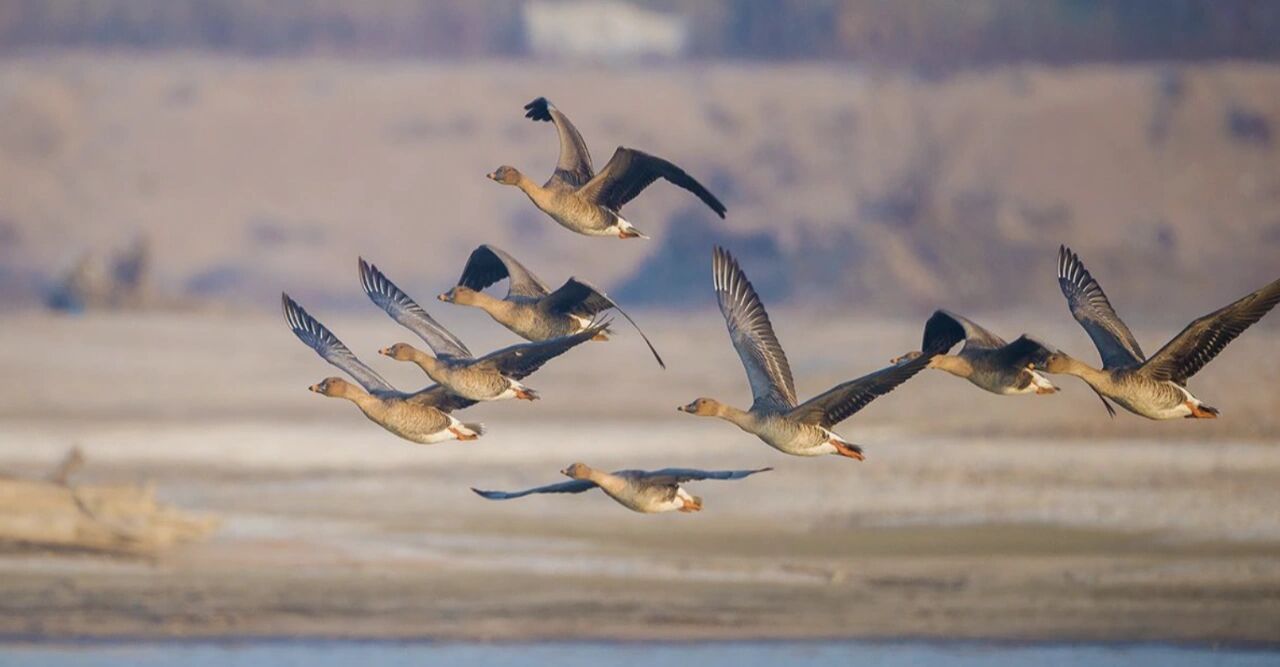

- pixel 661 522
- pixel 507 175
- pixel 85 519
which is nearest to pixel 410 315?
pixel 507 175

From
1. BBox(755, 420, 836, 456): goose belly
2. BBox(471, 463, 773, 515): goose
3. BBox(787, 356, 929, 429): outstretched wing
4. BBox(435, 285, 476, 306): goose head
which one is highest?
BBox(435, 285, 476, 306): goose head

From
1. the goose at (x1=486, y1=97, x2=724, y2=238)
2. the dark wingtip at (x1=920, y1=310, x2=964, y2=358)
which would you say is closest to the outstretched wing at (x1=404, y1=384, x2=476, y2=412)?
the goose at (x1=486, y1=97, x2=724, y2=238)

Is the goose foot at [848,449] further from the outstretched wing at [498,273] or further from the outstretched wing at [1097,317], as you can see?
the outstretched wing at [498,273]

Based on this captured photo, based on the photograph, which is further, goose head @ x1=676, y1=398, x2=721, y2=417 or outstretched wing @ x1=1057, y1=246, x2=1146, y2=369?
goose head @ x1=676, y1=398, x2=721, y2=417

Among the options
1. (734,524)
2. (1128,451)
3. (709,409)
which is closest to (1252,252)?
(1128,451)

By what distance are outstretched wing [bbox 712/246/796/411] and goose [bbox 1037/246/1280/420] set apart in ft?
5.17

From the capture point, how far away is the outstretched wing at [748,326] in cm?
1667

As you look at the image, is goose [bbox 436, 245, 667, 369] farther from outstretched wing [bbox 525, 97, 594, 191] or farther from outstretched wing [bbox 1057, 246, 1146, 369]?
outstretched wing [bbox 1057, 246, 1146, 369]

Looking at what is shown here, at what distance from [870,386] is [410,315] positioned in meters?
3.50

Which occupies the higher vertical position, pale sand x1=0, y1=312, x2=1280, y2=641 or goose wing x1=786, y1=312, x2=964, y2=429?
pale sand x1=0, y1=312, x2=1280, y2=641

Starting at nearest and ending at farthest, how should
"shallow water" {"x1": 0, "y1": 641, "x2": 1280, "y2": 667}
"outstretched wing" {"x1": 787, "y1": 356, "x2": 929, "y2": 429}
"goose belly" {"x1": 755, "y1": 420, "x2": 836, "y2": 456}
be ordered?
"outstretched wing" {"x1": 787, "y1": 356, "x2": 929, "y2": 429} < "goose belly" {"x1": 755, "y1": 420, "x2": 836, "y2": 456} < "shallow water" {"x1": 0, "y1": 641, "x2": 1280, "y2": 667}

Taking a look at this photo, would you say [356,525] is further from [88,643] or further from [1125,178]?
[1125,178]

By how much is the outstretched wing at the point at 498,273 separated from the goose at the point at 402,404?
877mm

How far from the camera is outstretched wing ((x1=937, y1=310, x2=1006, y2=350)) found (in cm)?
1677
